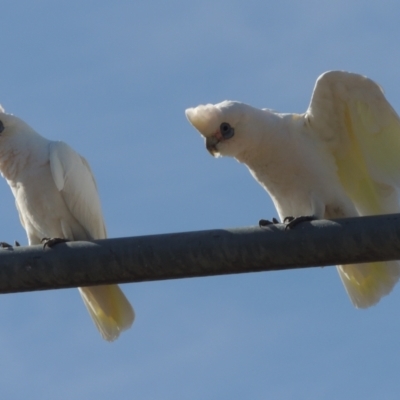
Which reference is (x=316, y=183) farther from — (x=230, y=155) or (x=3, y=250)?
(x=3, y=250)

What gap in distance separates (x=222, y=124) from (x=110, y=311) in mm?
1456

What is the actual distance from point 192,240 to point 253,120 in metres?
2.62

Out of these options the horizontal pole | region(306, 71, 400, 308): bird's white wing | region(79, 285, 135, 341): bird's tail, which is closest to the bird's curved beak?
region(306, 71, 400, 308): bird's white wing

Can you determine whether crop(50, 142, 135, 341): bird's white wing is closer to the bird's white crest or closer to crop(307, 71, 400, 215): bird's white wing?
the bird's white crest

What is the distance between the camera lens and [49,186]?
21.8 ft

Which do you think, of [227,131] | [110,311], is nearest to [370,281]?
[227,131]

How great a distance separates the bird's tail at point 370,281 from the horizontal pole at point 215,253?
2343mm

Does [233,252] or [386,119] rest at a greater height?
[386,119]

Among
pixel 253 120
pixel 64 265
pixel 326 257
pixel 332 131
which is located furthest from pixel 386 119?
pixel 64 265

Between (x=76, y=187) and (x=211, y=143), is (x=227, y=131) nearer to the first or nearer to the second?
(x=211, y=143)

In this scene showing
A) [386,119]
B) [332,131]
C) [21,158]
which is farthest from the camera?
[21,158]

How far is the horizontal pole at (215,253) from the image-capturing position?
3518mm

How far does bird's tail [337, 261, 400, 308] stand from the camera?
19.2 ft

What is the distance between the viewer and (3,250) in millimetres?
3775
